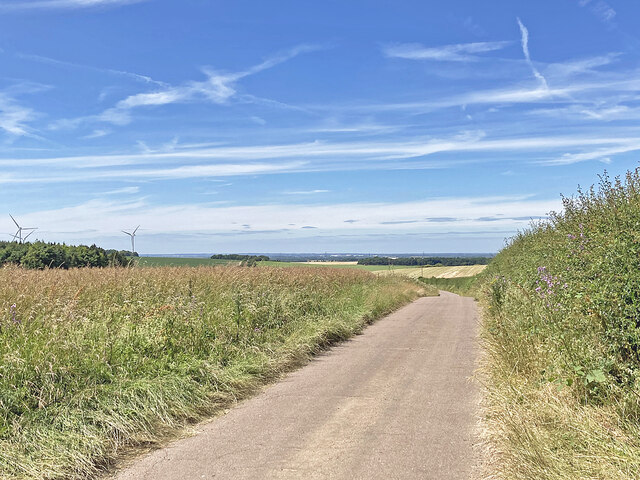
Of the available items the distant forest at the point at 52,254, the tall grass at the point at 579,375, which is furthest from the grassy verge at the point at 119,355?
the distant forest at the point at 52,254

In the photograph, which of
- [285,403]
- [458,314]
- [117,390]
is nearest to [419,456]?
[285,403]

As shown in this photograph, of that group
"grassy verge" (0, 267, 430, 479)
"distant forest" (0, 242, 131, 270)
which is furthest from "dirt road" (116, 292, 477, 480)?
"distant forest" (0, 242, 131, 270)

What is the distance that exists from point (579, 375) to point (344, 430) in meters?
2.71

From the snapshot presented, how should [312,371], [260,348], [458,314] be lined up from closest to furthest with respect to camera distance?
[312,371] → [260,348] → [458,314]

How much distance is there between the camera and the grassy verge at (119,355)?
5.35 metres

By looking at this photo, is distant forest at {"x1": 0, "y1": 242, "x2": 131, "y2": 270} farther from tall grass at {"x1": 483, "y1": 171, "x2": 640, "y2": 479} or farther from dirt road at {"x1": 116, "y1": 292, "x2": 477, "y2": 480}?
tall grass at {"x1": 483, "y1": 171, "x2": 640, "y2": 479}

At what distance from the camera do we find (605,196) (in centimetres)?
1033

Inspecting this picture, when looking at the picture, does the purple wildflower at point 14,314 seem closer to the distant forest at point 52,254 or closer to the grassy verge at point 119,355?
the grassy verge at point 119,355

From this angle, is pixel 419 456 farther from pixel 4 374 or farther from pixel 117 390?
pixel 4 374

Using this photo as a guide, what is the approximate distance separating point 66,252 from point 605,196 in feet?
102

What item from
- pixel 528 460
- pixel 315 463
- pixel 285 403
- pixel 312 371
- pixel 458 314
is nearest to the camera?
pixel 528 460

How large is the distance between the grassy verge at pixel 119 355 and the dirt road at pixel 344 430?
1.72 ft

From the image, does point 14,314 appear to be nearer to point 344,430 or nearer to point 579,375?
point 344,430

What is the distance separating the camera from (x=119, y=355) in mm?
7465
